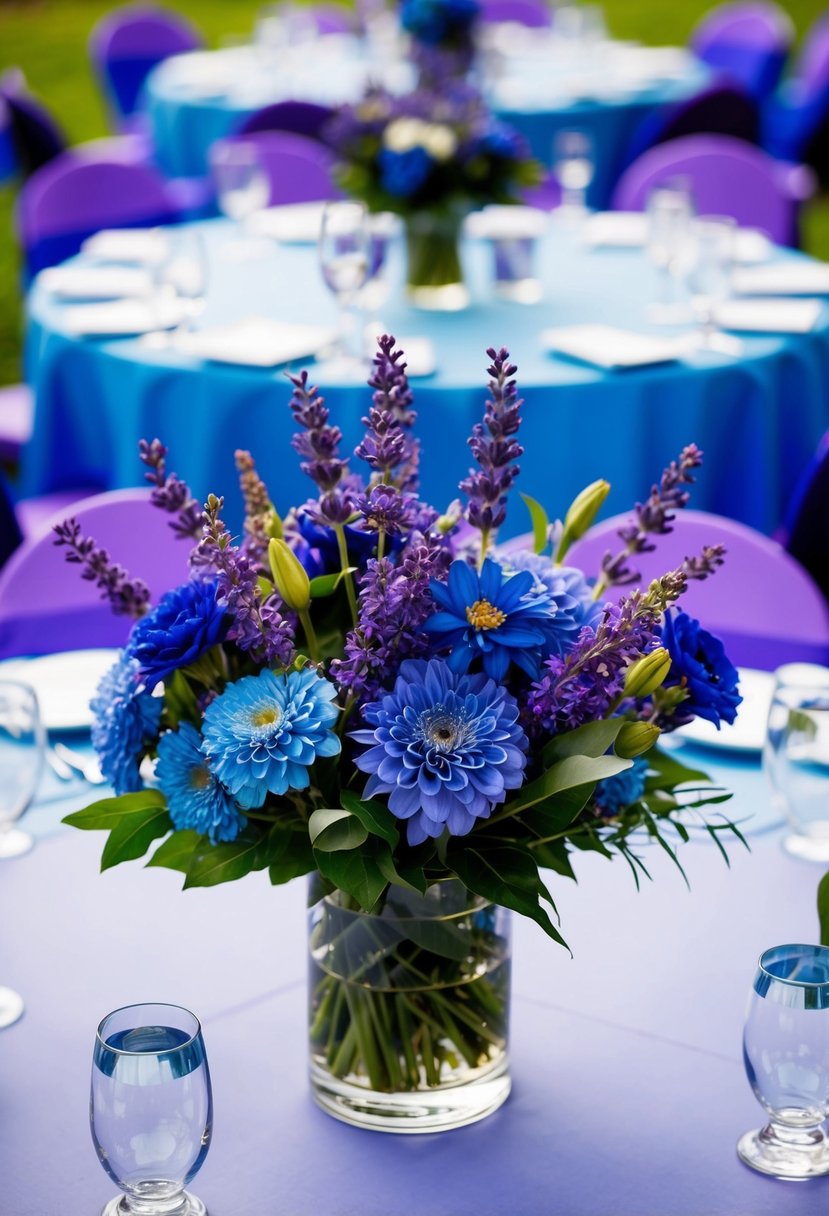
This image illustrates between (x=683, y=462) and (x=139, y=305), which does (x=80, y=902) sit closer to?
(x=683, y=462)

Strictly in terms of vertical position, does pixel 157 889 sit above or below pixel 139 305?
above

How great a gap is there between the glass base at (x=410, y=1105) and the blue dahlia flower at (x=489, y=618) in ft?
1.05

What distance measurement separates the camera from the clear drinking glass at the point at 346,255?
2891mm

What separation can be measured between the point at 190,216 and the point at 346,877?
488 cm

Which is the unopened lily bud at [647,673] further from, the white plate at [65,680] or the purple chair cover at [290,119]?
the purple chair cover at [290,119]

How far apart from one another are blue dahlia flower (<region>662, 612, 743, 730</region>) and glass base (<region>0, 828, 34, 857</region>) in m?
0.72

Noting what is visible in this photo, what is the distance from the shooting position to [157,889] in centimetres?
153

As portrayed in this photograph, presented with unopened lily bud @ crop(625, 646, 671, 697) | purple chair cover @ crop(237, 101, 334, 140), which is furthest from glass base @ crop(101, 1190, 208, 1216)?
purple chair cover @ crop(237, 101, 334, 140)

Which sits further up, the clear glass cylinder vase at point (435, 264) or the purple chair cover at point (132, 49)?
the clear glass cylinder vase at point (435, 264)

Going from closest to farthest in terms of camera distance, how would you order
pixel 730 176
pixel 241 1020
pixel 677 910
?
pixel 241 1020 < pixel 677 910 < pixel 730 176

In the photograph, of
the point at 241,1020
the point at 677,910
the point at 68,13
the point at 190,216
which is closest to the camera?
the point at 241,1020

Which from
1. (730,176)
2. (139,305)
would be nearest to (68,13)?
(730,176)

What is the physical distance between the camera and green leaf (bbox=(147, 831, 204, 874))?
1.16 m

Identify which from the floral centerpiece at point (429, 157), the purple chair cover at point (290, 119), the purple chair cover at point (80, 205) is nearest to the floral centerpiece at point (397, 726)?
the floral centerpiece at point (429, 157)
